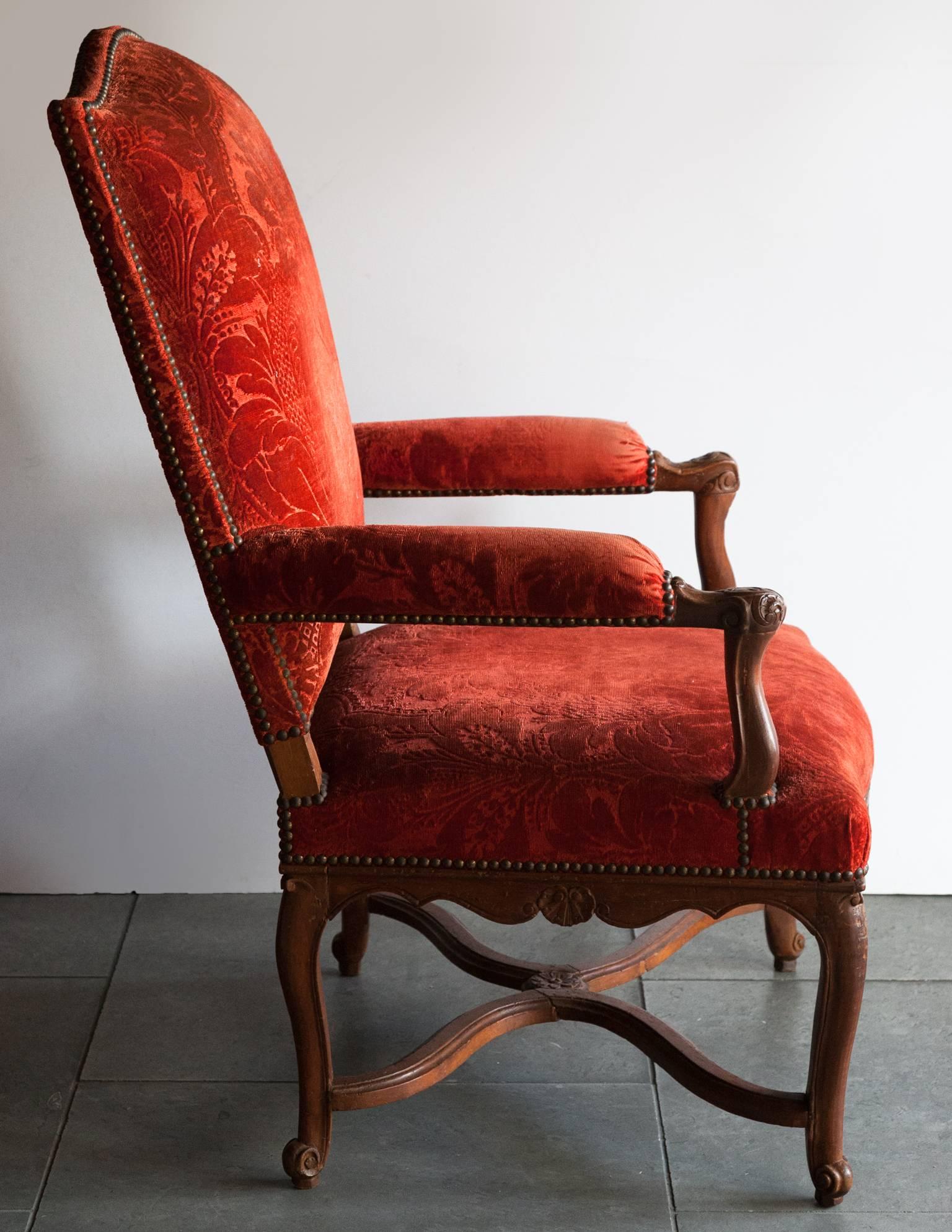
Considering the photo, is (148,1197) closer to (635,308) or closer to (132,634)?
(132,634)

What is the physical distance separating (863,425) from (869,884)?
2.49 feet

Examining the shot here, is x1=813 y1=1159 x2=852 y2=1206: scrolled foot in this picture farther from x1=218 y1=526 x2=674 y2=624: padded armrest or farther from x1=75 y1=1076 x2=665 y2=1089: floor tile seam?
x1=218 y1=526 x2=674 y2=624: padded armrest

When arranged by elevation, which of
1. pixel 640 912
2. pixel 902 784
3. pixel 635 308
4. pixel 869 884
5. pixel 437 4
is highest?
pixel 437 4

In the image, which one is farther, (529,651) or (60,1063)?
(60,1063)

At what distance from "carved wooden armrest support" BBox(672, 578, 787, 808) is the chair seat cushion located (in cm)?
3

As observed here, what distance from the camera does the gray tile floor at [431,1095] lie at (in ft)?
4.71

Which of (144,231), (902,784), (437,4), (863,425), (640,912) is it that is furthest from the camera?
(902,784)

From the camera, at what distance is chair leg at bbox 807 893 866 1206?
130 cm

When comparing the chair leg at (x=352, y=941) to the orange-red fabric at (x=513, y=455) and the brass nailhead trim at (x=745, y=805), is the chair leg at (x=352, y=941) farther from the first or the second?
the brass nailhead trim at (x=745, y=805)

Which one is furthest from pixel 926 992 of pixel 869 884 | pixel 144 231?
pixel 144 231

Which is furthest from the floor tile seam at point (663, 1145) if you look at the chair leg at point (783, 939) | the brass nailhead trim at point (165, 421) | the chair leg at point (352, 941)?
the brass nailhead trim at point (165, 421)

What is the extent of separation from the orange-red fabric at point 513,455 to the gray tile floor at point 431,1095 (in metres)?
0.74

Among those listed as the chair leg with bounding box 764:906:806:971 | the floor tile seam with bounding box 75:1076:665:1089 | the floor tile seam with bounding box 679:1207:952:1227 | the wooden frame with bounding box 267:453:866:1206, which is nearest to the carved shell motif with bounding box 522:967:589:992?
the wooden frame with bounding box 267:453:866:1206

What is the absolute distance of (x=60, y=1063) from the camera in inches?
66.6
